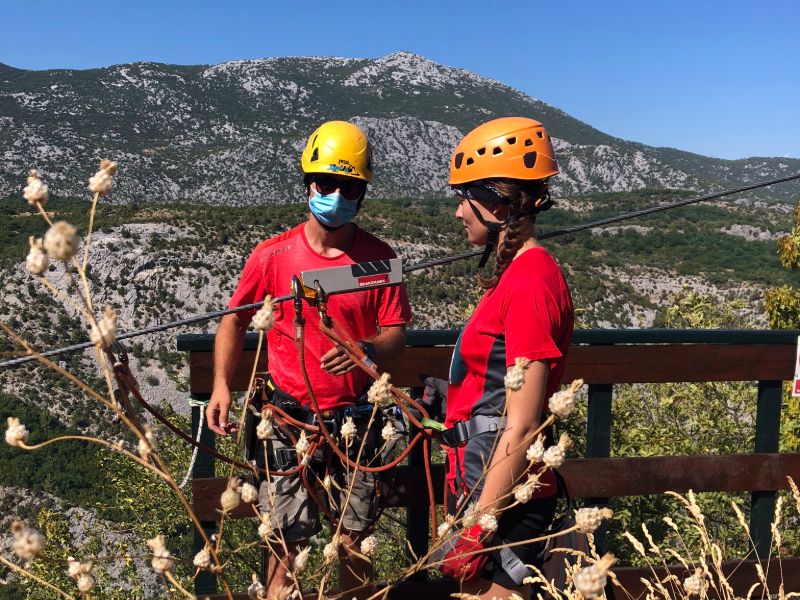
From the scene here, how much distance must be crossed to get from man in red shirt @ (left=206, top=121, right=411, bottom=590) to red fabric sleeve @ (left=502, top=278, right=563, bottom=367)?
0.82 meters

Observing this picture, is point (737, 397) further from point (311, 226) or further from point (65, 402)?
point (65, 402)

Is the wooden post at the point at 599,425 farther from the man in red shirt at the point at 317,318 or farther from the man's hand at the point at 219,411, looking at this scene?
the man's hand at the point at 219,411

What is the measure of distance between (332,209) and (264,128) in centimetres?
13711

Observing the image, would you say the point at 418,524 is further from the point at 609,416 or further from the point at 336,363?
the point at 336,363

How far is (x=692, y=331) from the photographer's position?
340 centimetres

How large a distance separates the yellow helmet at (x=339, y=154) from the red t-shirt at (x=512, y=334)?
3.08 feet

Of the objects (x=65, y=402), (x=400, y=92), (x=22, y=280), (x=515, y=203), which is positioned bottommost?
(x=65, y=402)

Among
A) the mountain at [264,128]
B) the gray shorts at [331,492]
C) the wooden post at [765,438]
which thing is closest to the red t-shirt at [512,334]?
the gray shorts at [331,492]

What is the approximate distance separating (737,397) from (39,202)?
9932mm

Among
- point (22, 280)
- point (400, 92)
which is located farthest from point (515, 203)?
point (400, 92)

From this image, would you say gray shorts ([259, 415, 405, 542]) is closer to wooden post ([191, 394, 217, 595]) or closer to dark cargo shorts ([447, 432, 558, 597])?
wooden post ([191, 394, 217, 595])

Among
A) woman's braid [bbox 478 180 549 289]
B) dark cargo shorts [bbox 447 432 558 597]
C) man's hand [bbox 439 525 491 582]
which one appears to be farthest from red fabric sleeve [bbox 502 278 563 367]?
man's hand [bbox 439 525 491 582]

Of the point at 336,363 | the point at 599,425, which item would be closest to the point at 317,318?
the point at 336,363

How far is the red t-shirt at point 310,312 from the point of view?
114 inches
